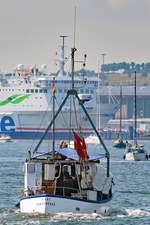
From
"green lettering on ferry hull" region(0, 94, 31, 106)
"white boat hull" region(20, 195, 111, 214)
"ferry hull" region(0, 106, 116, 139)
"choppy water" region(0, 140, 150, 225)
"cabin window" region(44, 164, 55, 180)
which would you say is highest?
"cabin window" region(44, 164, 55, 180)

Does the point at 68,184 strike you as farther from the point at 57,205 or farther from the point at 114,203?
the point at 114,203

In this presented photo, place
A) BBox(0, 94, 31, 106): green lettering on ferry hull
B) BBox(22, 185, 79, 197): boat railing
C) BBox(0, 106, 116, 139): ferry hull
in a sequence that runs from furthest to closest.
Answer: BBox(0, 106, 116, 139): ferry hull, BBox(0, 94, 31, 106): green lettering on ferry hull, BBox(22, 185, 79, 197): boat railing

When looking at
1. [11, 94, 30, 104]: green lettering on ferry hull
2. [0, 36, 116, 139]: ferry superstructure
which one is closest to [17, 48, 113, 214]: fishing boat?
[0, 36, 116, 139]: ferry superstructure

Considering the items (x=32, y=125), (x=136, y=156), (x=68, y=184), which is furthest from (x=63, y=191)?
(x=32, y=125)

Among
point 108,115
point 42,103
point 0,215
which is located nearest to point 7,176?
point 0,215

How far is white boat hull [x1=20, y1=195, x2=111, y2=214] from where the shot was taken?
28.7 metres

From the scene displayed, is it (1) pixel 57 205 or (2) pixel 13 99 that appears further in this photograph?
(2) pixel 13 99

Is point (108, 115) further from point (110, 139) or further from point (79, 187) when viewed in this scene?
point (79, 187)

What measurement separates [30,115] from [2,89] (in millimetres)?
10129

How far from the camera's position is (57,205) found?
28.7 metres

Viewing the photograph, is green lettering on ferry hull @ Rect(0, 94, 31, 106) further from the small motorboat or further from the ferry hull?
the small motorboat

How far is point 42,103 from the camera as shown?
531 feet

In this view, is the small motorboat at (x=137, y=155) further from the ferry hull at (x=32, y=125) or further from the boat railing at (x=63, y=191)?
the ferry hull at (x=32, y=125)

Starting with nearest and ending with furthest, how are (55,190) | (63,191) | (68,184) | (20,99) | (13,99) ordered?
(63,191) → (55,190) → (68,184) → (20,99) → (13,99)
